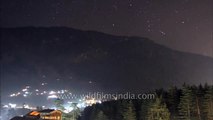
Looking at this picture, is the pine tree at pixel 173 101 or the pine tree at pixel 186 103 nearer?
the pine tree at pixel 186 103

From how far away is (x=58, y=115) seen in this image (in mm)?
89938

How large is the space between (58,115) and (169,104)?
105ft

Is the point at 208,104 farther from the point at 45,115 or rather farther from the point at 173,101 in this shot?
the point at 45,115

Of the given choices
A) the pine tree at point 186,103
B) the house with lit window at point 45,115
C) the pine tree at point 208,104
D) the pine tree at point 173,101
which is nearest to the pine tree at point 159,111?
the pine tree at point 186,103

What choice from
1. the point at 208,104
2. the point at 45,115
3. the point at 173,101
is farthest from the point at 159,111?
the point at 45,115

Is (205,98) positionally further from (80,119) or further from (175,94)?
(80,119)

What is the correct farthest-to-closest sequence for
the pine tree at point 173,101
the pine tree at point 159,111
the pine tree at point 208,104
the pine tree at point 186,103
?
the pine tree at point 173,101 < the pine tree at point 208,104 < the pine tree at point 186,103 < the pine tree at point 159,111

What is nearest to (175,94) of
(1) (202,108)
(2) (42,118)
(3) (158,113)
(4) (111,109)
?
(1) (202,108)

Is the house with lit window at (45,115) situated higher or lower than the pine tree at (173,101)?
lower

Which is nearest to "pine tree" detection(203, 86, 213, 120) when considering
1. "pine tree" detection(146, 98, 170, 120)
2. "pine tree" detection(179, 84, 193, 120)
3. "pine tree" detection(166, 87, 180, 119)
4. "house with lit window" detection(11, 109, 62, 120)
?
"pine tree" detection(179, 84, 193, 120)

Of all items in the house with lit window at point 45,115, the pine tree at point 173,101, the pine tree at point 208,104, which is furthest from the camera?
the house with lit window at point 45,115

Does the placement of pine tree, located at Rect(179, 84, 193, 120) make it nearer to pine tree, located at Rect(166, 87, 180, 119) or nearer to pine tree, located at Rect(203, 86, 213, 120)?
pine tree, located at Rect(203, 86, 213, 120)

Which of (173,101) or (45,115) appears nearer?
(173,101)

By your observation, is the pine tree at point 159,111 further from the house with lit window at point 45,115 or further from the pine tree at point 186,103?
the house with lit window at point 45,115
